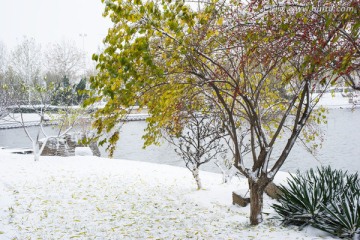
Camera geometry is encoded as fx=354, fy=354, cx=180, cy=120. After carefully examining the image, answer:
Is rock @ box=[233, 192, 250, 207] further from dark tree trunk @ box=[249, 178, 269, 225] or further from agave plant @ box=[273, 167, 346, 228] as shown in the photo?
dark tree trunk @ box=[249, 178, 269, 225]

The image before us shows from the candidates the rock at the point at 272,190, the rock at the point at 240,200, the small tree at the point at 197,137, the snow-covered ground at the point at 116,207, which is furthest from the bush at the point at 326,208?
the small tree at the point at 197,137

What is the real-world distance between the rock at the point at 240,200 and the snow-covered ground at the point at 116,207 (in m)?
0.14

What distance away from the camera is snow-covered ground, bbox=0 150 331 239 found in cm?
661

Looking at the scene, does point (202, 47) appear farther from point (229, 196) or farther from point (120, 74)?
point (229, 196)

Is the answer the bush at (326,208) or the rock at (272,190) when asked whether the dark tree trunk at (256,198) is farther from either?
the rock at (272,190)

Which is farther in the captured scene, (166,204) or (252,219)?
(166,204)

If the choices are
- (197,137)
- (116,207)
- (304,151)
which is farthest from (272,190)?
(304,151)

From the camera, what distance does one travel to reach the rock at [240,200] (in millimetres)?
8820

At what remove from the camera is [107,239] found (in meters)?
6.39

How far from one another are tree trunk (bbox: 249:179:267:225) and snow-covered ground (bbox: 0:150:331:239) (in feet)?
0.63

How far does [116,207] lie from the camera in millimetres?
8664

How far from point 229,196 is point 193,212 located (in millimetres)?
2206

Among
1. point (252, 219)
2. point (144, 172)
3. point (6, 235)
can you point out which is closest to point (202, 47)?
point (252, 219)

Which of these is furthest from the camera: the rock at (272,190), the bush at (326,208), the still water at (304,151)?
the still water at (304,151)
